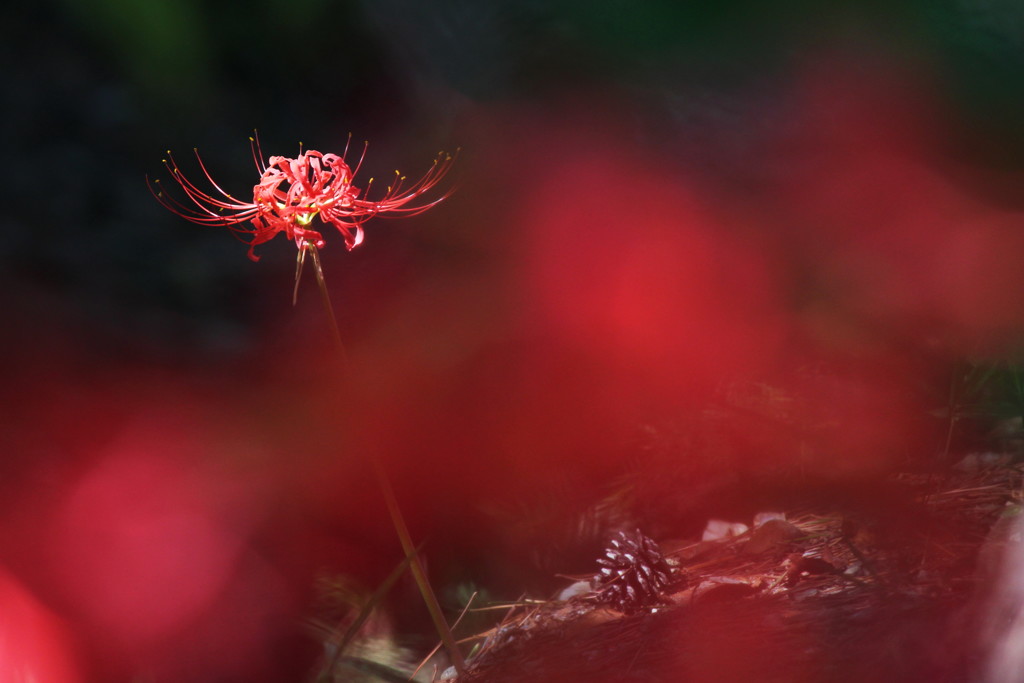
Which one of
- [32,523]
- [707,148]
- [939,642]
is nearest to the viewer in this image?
[939,642]

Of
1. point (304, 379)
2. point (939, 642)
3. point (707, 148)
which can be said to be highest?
point (707, 148)

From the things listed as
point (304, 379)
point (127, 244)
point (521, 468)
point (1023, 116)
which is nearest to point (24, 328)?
point (127, 244)

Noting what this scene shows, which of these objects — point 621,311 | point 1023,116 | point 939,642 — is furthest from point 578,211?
point 939,642

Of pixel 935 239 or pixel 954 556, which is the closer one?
pixel 954 556

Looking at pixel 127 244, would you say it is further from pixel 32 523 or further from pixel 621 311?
pixel 621 311

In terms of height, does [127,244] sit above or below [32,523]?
above

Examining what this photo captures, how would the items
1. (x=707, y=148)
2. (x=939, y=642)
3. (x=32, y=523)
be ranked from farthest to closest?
(x=707, y=148), (x=32, y=523), (x=939, y=642)

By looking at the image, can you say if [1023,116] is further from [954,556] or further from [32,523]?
[32,523]
